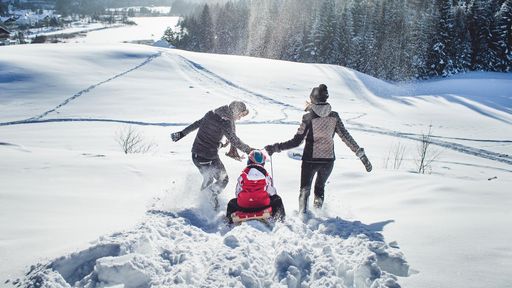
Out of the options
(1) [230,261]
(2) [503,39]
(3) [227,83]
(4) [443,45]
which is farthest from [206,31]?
(1) [230,261]

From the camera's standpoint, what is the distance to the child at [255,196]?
4.96 m

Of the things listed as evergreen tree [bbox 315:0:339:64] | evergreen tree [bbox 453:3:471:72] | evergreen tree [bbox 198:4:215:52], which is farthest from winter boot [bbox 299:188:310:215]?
evergreen tree [bbox 198:4:215:52]

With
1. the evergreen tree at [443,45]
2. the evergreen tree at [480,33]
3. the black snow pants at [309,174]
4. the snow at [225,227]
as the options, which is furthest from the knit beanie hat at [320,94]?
the evergreen tree at [480,33]

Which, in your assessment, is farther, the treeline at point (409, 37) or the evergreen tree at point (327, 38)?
the evergreen tree at point (327, 38)

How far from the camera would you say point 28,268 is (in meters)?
3.08

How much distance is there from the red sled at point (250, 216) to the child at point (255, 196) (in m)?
0.05

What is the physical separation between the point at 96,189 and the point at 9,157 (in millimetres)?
2482

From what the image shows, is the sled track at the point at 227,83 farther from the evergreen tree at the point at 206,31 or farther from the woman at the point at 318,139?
the evergreen tree at the point at 206,31

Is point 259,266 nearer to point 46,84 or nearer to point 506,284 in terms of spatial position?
point 506,284

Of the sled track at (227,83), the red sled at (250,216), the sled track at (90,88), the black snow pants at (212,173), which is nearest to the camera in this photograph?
the red sled at (250,216)

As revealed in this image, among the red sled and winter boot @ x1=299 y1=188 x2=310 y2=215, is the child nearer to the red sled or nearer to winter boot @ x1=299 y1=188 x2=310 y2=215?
the red sled

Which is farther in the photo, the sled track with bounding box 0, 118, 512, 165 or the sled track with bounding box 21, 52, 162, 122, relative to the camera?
the sled track with bounding box 21, 52, 162, 122

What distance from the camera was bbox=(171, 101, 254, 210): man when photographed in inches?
220

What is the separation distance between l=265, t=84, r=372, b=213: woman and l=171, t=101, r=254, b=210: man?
2.80 ft
